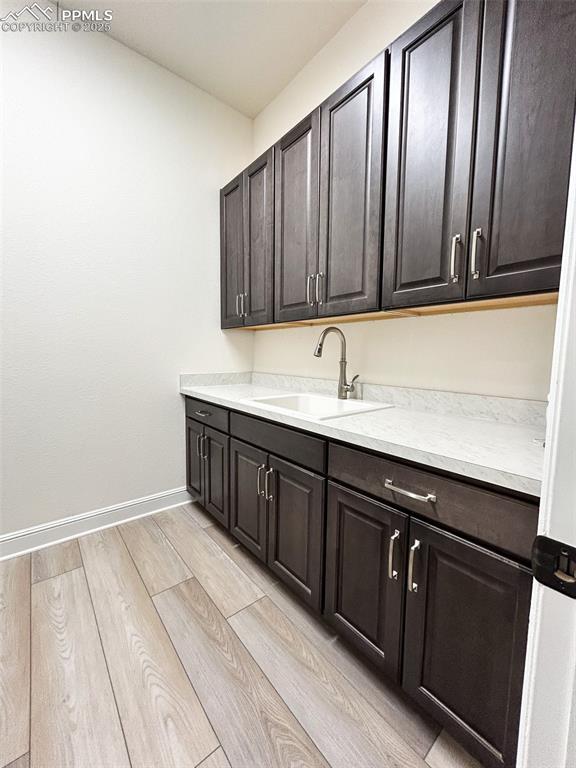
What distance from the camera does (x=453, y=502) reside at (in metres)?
0.83

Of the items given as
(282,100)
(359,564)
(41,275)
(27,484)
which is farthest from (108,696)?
(282,100)

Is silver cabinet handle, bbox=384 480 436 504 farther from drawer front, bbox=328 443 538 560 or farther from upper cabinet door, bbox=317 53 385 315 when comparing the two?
upper cabinet door, bbox=317 53 385 315

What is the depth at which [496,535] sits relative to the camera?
0.76m

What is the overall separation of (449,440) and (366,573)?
51cm

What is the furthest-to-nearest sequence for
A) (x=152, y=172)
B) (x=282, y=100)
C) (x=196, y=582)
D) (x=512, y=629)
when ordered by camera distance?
1. (x=282, y=100)
2. (x=152, y=172)
3. (x=196, y=582)
4. (x=512, y=629)

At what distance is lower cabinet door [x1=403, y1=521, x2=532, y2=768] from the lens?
0.74 meters

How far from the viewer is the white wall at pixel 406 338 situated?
3.91 feet

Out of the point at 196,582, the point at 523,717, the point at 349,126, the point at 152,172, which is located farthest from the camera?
the point at 152,172

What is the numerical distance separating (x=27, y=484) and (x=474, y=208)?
2.39 m

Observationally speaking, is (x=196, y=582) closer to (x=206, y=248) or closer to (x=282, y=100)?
(x=206, y=248)

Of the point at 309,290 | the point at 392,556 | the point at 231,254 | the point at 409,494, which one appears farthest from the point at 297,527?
the point at 231,254

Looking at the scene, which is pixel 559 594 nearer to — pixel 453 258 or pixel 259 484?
pixel 453 258

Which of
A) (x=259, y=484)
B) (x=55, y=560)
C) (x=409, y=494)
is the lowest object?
(x=55, y=560)

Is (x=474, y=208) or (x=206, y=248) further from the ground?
(x=206, y=248)
